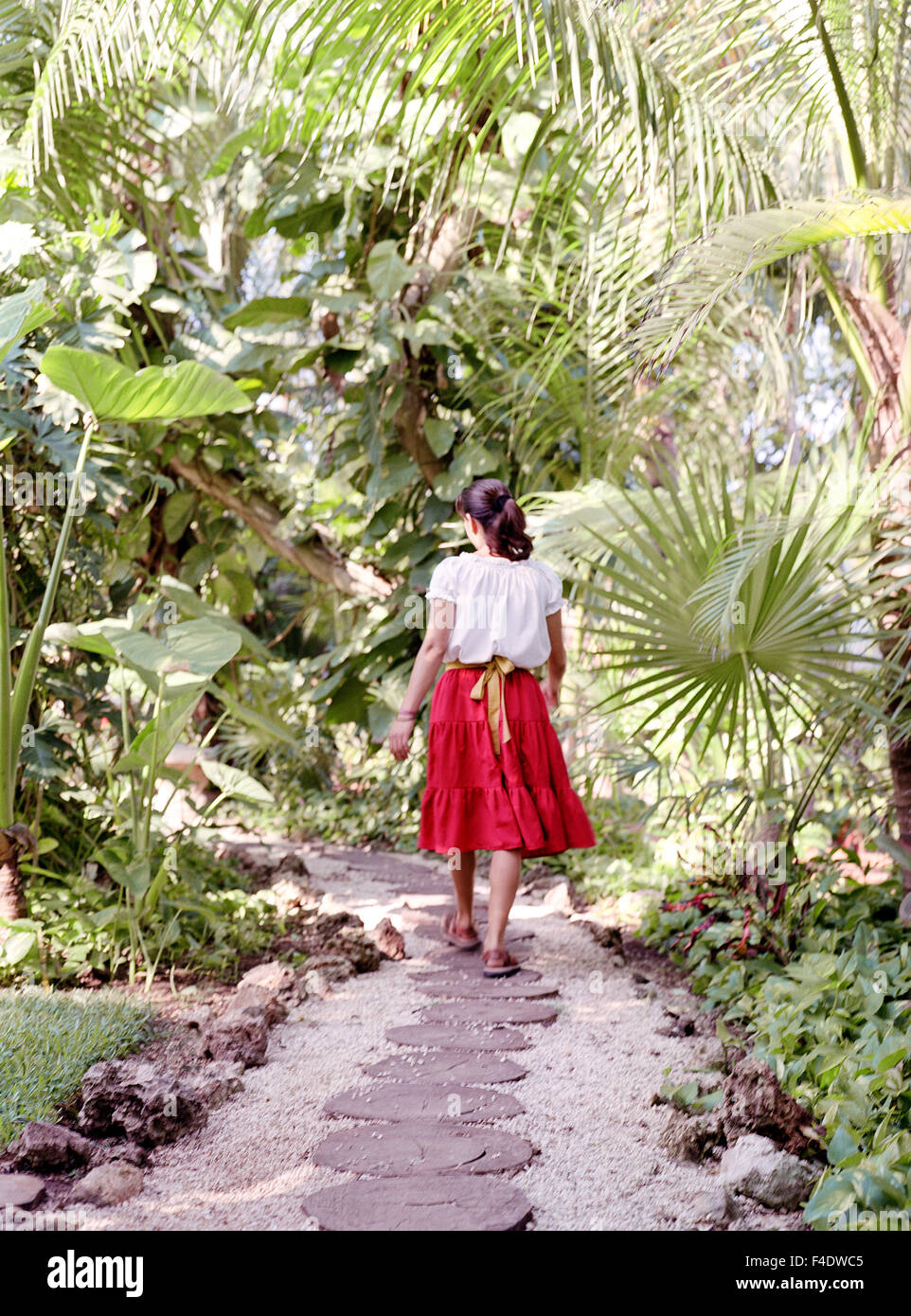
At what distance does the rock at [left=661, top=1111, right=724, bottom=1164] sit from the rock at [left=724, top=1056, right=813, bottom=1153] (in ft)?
0.08

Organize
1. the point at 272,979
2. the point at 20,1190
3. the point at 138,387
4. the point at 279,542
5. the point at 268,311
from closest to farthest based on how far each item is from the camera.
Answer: the point at 20,1190 → the point at 138,387 → the point at 272,979 → the point at 268,311 → the point at 279,542

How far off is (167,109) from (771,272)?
2881 mm

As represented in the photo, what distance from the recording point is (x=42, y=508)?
3.74 meters

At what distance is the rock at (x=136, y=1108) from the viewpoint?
2.15 metres

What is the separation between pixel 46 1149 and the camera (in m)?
2.00

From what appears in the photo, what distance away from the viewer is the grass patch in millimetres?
2170

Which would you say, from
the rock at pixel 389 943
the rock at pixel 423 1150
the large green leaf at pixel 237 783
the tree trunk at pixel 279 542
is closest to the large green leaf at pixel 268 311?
the tree trunk at pixel 279 542

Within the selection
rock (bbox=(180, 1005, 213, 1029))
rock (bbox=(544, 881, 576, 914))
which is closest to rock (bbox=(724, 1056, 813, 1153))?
rock (bbox=(180, 1005, 213, 1029))

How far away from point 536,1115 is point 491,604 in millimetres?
1571

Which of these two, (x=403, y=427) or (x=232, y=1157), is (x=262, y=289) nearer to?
(x=403, y=427)

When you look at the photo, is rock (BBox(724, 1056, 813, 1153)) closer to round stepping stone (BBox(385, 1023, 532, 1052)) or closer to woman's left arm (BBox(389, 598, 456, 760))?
round stepping stone (BBox(385, 1023, 532, 1052))

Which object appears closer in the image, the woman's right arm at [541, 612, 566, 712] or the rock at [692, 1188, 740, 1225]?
the rock at [692, 1188, 740, 1225]

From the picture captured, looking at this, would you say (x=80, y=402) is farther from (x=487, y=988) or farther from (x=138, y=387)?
(x=487, y=988)

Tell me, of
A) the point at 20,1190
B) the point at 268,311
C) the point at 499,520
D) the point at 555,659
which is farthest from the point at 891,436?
the point at 268,311
